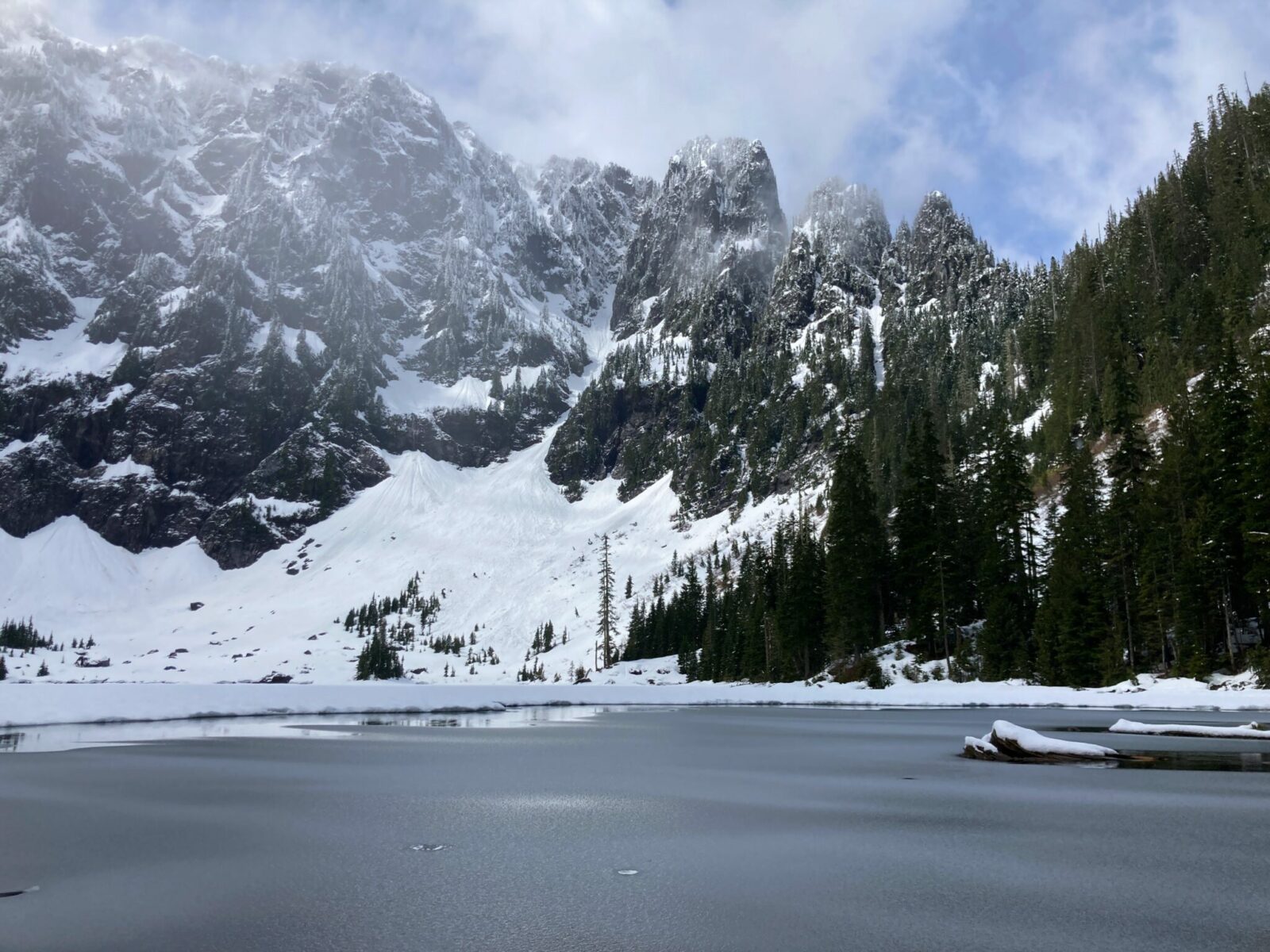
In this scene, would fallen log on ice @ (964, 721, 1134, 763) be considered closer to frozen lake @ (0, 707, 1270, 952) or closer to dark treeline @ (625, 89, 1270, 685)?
frozen lake @ (0, 707, 1270, 952)

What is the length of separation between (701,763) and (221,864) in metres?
11.8

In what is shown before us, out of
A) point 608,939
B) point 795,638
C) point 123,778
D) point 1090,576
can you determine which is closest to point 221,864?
point 608,939

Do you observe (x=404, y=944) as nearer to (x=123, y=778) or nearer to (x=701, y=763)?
(x=123, y=778)

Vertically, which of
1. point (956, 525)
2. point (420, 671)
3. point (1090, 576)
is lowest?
point (420, 671)

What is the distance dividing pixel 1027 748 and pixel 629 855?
12.2 metres

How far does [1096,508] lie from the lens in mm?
52219

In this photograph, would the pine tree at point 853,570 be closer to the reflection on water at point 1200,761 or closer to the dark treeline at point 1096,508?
the dark treeline at point 1096,508

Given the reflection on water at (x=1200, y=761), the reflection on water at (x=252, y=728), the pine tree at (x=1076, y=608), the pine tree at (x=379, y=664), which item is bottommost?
the pine tree at (x=379, y=664)

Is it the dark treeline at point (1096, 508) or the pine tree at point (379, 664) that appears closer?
the dark treeline at point (1096, 508)

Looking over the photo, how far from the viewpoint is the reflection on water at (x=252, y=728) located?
76.1ft

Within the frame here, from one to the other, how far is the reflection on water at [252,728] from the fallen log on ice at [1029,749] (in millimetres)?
16579

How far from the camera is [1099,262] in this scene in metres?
115

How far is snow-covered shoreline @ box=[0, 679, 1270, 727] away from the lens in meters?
30.5

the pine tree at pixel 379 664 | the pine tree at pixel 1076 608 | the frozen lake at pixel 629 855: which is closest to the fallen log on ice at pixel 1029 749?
the frozen lake at pixel 629 855
